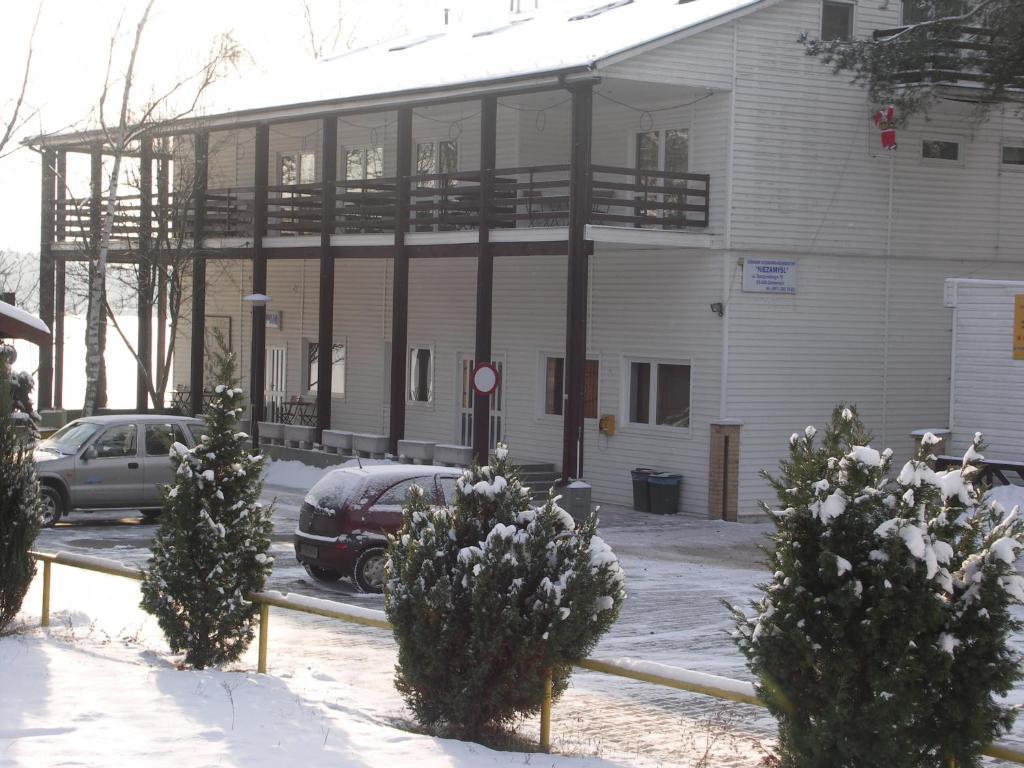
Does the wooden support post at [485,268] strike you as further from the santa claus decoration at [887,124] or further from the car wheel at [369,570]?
the car wheel at [369,570]

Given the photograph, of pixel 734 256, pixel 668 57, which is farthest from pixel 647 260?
pixel 668 57

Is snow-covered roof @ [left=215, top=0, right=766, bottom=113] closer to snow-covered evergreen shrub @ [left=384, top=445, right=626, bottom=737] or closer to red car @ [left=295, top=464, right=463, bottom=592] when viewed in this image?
red car @ [left=295, top=464, right=463, bottom=592]

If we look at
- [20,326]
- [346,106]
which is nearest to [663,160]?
[346,106]

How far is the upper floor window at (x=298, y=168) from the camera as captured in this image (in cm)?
3388

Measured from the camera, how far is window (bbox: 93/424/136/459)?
2088cm

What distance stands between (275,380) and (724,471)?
1430cm

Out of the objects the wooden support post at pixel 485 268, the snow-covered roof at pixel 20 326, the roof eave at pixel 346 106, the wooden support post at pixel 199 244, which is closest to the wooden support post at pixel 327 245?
the roof eave at pixel 346 106

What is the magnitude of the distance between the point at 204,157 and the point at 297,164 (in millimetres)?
2657

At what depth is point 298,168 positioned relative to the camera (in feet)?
112

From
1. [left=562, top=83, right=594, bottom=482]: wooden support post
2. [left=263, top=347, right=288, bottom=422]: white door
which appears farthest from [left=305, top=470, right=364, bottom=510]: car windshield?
[left=263, top=347, right=288, bottom=422]: white door

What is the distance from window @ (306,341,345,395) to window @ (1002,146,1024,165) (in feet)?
46.9

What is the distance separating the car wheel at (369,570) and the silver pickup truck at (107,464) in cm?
549

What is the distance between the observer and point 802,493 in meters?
7.33

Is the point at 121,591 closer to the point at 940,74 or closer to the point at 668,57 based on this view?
the point at 668,57
